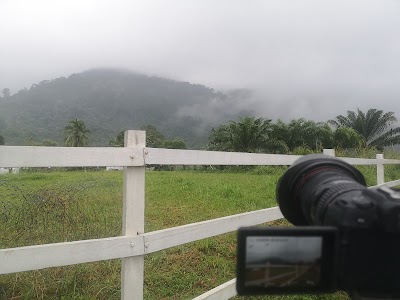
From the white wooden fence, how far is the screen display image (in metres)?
1.32

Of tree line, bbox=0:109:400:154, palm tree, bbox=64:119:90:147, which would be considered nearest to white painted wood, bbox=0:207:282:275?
tree line, bbox=0:109:400:154

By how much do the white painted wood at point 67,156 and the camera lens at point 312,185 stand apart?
45.5 inches

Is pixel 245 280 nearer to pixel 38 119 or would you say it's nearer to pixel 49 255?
pixel 49 255

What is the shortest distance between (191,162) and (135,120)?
14498cm

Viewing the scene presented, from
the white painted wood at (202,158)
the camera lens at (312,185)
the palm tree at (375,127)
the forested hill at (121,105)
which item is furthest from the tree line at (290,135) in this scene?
the forested hill at (121,105)

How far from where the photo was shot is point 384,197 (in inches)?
25.9

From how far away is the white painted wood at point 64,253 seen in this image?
5.31 ft

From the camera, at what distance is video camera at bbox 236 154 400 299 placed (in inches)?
24.9

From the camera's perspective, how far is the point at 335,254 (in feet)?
2.15

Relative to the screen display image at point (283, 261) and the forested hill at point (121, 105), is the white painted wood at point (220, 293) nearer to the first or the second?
the screen display image at point (283, 261)

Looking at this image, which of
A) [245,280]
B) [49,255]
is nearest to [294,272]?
[245,280]

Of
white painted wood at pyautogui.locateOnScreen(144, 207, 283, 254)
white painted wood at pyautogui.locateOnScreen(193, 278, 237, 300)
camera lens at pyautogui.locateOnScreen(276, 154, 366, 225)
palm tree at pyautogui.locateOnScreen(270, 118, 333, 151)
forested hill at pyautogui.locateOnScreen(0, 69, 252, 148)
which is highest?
forested hill at pyautogui.locateOnScreen(0, 69, 252, 148)

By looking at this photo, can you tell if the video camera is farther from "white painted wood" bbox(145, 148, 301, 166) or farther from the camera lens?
"white painted wood" bbox(145, 148, 301, 166)

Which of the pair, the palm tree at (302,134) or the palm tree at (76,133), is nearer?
the palm tree at (302,134)
